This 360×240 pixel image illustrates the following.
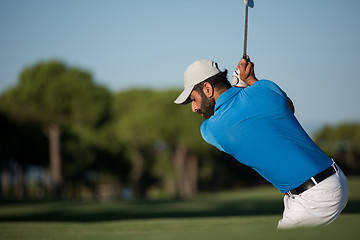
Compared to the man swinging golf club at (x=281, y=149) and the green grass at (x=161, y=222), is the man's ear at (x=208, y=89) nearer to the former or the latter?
the man swinging golf club at (x=281, y=149)

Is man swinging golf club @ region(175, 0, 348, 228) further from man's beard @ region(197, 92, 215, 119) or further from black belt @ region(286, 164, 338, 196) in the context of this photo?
man's beard @ region(197, 92, 215, 119)

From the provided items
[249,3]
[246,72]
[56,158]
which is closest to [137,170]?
[56,158]

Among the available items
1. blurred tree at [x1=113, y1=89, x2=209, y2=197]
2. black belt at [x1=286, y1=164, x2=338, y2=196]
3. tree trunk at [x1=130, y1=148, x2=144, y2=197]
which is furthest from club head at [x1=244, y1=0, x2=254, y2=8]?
tree trunk at [x1=130, y1=148, x2=144, y2=197]

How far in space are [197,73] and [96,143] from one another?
4837 cm

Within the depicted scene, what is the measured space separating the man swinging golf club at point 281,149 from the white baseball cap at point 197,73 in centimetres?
20

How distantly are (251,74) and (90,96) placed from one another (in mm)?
35794

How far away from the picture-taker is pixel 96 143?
51.0 meters

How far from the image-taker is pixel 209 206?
18.0 m

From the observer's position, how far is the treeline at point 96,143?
3881 centimetres

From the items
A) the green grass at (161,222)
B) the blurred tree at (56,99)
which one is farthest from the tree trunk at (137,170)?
the green grass at (161,222)

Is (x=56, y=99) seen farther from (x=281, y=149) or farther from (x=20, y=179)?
(x=281, y=149)

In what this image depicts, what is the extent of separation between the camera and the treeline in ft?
127

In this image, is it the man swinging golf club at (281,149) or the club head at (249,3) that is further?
the club head at (249,3)

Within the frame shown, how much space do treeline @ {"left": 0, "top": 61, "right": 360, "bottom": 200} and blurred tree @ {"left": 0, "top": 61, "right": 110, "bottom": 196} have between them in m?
0.08
